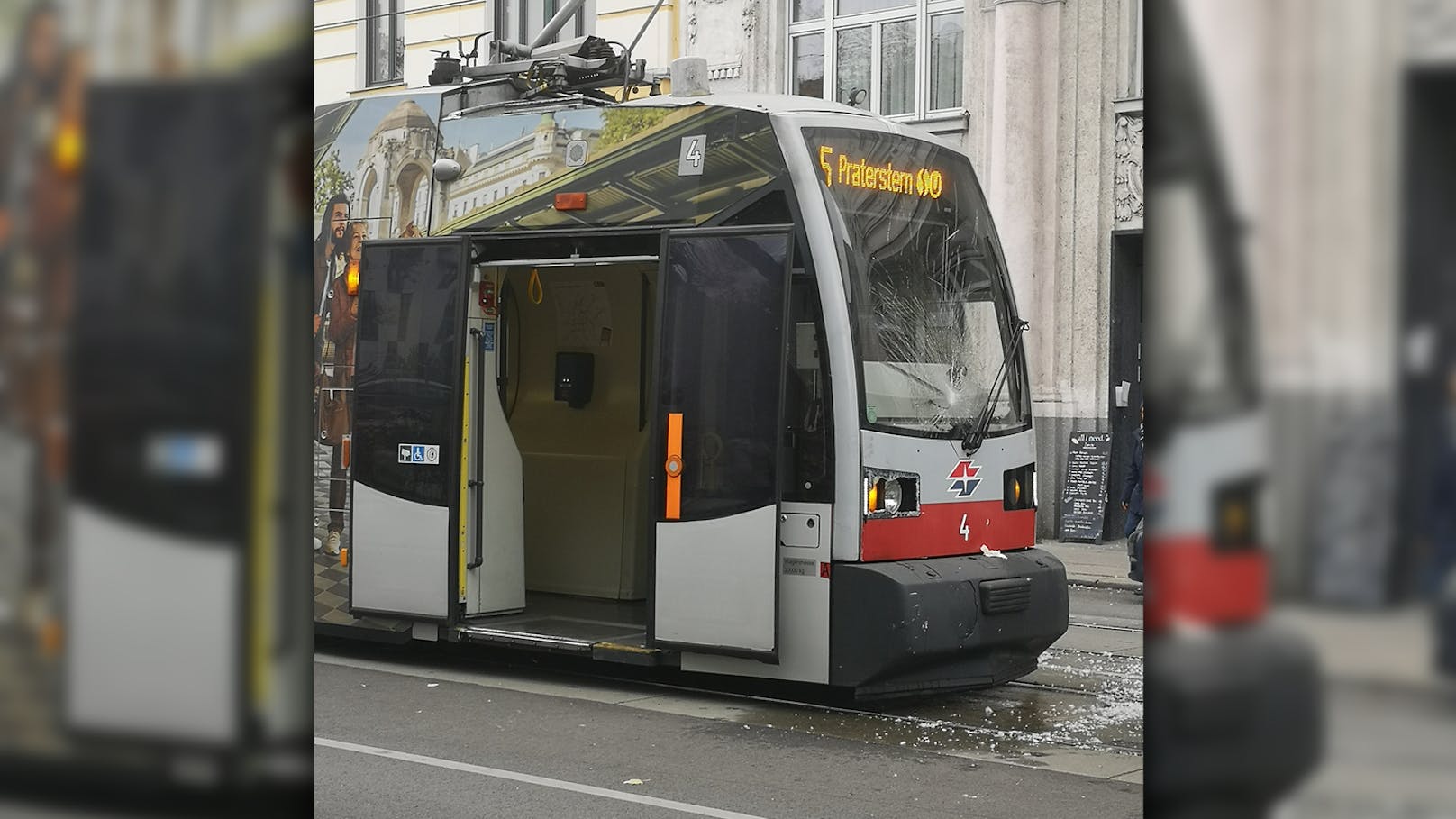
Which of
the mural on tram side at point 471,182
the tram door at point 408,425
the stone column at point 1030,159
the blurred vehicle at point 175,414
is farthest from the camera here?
the stone column at point 1030,159

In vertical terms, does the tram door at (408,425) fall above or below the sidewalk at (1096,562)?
above

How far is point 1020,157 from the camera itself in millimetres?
19609

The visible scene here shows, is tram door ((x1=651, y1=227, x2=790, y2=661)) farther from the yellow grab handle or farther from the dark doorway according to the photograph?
the dark doorway

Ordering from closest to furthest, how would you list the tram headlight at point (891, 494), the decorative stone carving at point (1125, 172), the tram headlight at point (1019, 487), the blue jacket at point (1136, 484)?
the tram headlight at point (891, 494) → the tram headlight at point (1019, 487) → the blue jacket at point (1136, 484) → the decorative stone carving at point (1125, 172)

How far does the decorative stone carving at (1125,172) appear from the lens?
19047 mm

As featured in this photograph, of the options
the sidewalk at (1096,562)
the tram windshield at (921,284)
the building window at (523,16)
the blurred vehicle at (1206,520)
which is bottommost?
the sidewalk at (1096,562)

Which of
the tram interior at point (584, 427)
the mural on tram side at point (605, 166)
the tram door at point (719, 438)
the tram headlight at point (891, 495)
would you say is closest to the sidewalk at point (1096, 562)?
the tram interior at point (584, 427)

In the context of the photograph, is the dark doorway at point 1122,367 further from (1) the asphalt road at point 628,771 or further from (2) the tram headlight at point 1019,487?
(1) the asphalt road at point 628,771

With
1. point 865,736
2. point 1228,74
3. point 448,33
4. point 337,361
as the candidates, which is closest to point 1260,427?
point 1228,74

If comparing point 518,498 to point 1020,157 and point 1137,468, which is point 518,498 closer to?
point 1137,468

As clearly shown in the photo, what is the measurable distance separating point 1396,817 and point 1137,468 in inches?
492

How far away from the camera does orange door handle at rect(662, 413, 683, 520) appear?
922 cm

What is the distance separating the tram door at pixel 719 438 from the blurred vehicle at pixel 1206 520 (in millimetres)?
7399

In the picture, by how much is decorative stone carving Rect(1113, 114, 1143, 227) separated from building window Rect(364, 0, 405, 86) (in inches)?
433
